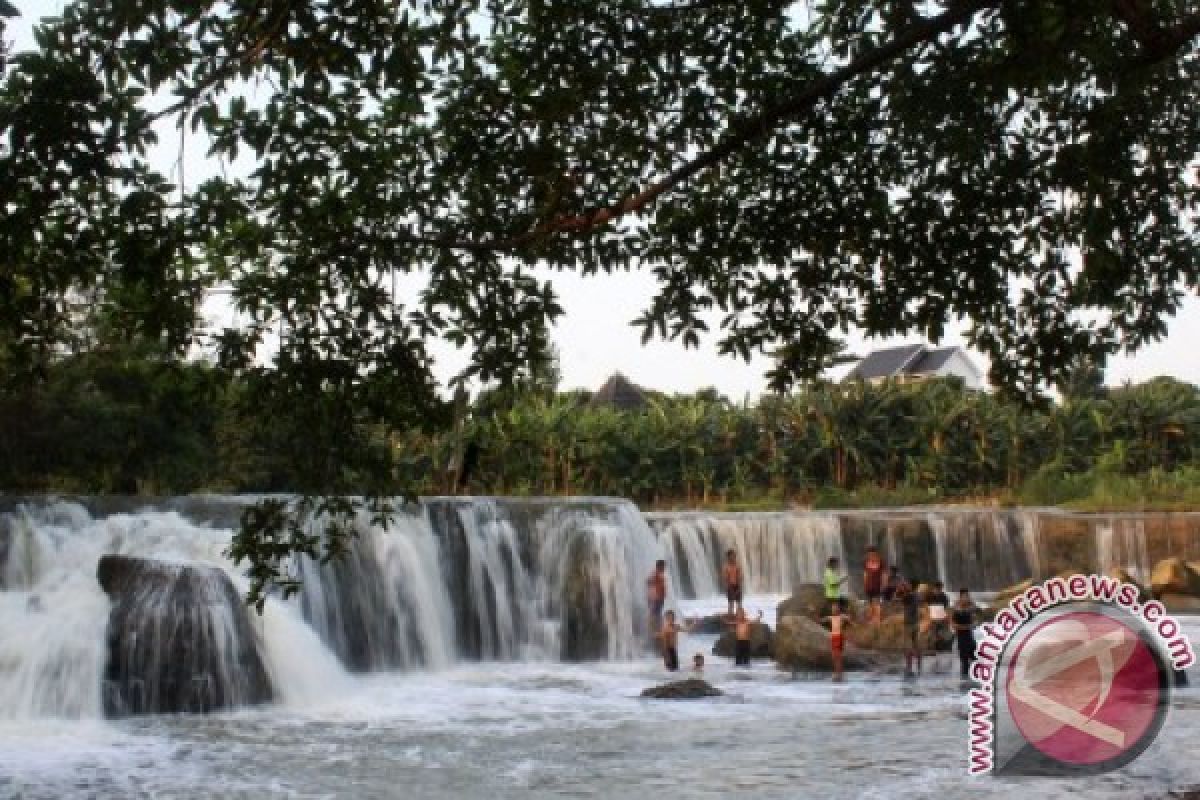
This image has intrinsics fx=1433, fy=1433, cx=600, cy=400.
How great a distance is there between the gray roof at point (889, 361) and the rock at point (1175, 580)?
129 feet

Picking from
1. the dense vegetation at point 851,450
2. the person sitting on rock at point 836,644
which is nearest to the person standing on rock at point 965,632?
the person sitting on rock at point 836,644

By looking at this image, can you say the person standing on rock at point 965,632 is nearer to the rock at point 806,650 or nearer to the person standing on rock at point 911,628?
the person standing on rock at point 911,628

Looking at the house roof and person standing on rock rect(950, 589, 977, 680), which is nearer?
person standing on rock rect(950, 589, 977, 680)

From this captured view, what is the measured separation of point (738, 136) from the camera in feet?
25.5

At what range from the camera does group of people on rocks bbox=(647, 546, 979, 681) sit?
19359 millimetres

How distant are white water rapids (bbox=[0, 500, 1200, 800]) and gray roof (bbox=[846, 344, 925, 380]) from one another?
142 feet

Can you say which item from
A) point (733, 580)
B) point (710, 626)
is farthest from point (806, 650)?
point (710, 626)

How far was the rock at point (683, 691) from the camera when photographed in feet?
58.7

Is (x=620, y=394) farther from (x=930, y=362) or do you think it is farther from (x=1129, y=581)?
(x=1129, y=581)

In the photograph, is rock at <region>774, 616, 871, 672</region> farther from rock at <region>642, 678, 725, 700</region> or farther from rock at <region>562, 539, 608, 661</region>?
rock at <region>562, 539, 608, 661</region>

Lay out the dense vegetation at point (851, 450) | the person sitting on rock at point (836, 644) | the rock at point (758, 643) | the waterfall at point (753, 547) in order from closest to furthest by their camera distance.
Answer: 1. the person sitting on rock at point (836, 644)
2. the rock at point (758, 643)
3. the waterfall at point (753, 547)
4. the dense vegetation at point (851, 450)

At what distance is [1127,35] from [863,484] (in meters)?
34.7

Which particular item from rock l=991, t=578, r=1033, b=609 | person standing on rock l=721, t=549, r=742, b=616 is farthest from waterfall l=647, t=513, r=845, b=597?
person standing on rock l=721, t=549, r=742, b=616

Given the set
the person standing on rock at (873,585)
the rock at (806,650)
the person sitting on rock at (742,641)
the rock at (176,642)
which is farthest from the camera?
the person standing on rock at (873,585)
